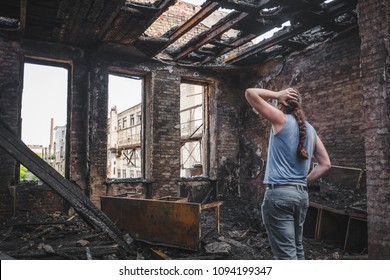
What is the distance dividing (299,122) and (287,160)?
0.30 metres

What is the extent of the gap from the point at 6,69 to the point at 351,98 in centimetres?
647

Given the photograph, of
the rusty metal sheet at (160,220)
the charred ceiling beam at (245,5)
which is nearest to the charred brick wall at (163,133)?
the rusty metal sheet at (160,220)

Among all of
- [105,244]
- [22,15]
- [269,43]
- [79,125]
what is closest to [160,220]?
[105,244]

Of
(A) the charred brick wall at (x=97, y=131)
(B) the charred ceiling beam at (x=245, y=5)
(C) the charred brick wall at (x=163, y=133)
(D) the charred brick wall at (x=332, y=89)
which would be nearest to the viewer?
(B) the charred ceiling beam at (x=245, y=5)

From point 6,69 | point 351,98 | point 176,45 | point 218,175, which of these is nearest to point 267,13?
point 351,98

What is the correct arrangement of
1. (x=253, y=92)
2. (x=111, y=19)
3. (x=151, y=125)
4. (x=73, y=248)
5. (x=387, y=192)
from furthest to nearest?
(x=151, y=125) → (x=111, y=19) → (x=73, y=248) → (x=387, y=192) → (x=253, y=92)

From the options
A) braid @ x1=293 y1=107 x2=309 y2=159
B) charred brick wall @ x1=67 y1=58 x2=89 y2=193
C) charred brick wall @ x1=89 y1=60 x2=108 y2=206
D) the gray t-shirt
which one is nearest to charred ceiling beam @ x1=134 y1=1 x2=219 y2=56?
charred brick wall @ x1=89 y1=60 x2=108 y2=206

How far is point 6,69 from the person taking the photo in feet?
19.9

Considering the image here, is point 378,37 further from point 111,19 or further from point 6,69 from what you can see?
point 6,69

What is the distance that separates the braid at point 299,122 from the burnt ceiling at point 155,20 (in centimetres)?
302

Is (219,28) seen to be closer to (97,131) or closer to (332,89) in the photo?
(332,89)

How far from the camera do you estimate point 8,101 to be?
19.8 ft

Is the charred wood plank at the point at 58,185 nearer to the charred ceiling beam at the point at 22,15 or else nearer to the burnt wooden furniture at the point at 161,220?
the burnt wooden furniture at the point at 161,220

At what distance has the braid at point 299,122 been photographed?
2302mm
